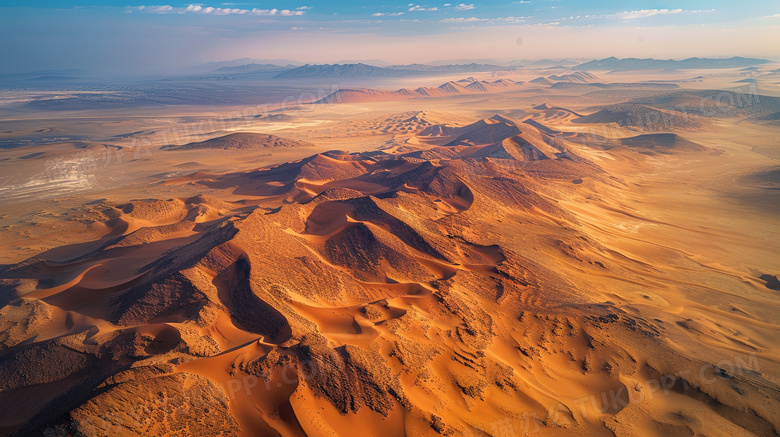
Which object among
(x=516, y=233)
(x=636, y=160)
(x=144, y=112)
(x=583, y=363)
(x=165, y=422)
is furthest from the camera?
(x=144, y=112)

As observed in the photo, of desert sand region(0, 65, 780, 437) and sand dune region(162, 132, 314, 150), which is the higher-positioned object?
sand dune region(162, 132, 314, 150)

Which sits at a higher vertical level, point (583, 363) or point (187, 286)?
point (187, 286)

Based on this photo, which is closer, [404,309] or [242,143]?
[404,309]

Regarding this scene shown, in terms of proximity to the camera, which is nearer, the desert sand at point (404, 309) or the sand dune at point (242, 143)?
the desert sand at point (404, 309)

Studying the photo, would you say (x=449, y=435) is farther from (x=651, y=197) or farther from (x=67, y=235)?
(x=651, y=197)

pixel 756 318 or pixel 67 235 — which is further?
pixel 67 235

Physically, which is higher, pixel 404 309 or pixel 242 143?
pixel 242 143

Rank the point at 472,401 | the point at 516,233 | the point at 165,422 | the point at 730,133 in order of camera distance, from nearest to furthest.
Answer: the point at 165,422 → the point at 472,401 → the point at 516,233 → the point at 730,133

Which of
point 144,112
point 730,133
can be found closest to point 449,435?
point 730,133

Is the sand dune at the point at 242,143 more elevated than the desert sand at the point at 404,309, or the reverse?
the sand dune at the point at 242,143

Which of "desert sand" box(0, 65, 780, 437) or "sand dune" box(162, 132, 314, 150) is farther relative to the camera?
"sand dune" box(162, 132, 314, 150)
